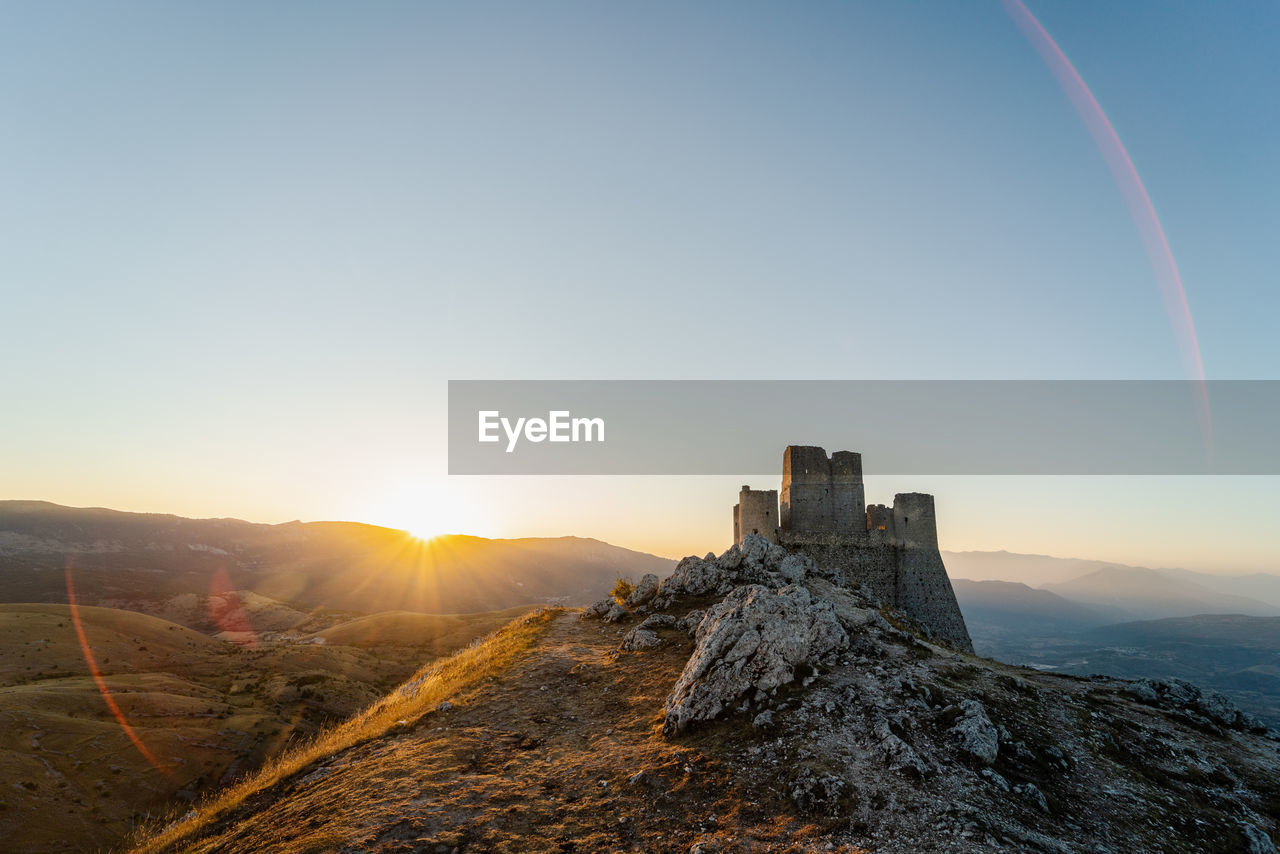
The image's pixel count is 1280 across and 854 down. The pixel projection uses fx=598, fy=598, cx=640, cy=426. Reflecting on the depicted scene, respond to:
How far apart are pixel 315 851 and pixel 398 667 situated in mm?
62148

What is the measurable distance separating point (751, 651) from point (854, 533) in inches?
750

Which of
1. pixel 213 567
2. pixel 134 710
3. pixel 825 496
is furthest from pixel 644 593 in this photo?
pixel 213 567

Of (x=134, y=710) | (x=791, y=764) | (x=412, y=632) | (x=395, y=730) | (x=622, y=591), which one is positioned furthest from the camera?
(x=412, y=632)

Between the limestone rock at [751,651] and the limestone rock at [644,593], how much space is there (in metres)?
10.3

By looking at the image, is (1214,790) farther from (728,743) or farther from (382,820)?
(382,820)

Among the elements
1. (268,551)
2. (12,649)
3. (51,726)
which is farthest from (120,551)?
(51,726)

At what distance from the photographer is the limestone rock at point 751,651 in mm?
13906

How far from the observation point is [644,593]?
27.6 metres

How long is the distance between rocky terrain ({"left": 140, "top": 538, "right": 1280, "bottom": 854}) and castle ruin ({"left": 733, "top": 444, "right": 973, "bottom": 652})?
13167 mm

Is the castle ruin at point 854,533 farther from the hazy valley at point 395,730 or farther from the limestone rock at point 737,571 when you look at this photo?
the hazy valley at point 395,730

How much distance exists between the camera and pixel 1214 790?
11.9 meters

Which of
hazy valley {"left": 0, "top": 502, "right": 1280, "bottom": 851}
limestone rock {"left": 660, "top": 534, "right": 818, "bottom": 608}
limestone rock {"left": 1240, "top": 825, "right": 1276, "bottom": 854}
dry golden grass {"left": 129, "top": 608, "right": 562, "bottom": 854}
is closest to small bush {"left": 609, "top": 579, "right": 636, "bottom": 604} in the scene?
hazy valley {"left": 0, "top": 502, "right": 1280, "bottom": 851}

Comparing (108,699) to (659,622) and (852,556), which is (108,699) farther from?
(852,556)

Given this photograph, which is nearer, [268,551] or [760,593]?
[760,593]
